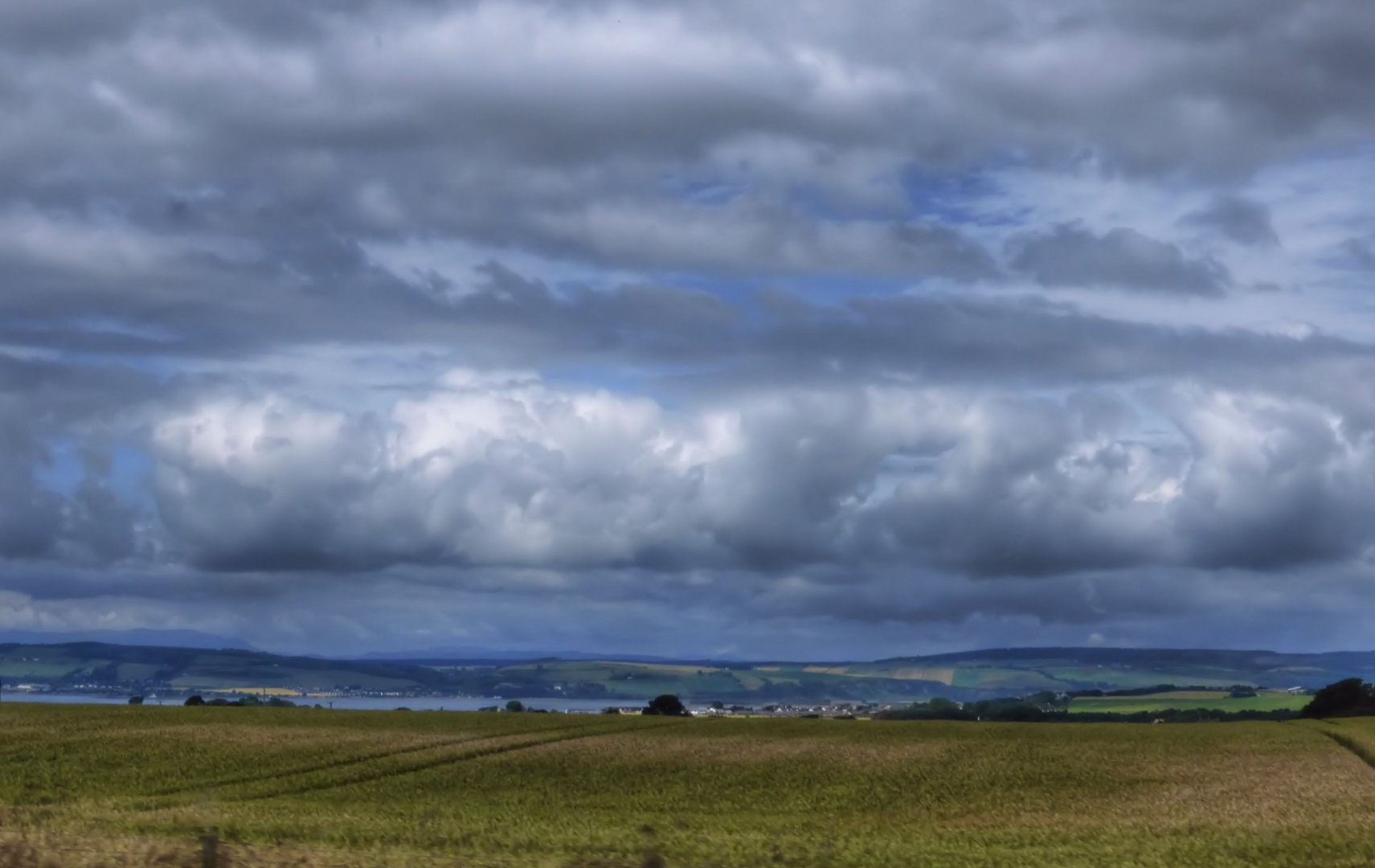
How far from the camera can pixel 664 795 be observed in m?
58.7

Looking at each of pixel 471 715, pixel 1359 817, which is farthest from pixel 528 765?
pixel 471 715

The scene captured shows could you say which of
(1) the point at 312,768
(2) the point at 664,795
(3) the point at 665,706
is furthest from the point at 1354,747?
(3) the point at 665,706

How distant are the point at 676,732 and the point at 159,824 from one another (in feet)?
194

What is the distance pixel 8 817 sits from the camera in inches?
1694

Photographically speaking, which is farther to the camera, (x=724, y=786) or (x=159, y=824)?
(x=724, y=786)

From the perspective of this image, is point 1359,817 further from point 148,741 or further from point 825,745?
point 148,741

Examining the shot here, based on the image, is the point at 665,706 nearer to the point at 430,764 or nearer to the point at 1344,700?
the point at 1344,700

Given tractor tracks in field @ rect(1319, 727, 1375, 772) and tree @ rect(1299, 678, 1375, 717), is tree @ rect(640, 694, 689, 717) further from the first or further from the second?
tree @ rect(1299, 678, 1375, 717)

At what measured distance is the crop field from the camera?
38.6 meters

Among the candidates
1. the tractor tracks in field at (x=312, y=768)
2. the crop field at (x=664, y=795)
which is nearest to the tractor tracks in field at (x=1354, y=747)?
the crop field at (x=664, y=795)

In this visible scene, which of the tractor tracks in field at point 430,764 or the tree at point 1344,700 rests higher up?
the tree at point 1344,700

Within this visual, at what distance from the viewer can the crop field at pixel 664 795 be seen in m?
38.6

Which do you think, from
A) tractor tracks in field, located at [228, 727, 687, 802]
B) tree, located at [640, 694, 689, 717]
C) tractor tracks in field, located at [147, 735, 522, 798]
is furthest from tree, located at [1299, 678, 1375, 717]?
tractor tracks in field, located at [147, 735, 522, 798]

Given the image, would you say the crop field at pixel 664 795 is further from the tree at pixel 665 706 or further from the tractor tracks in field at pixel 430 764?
the tree at pixel 665 706
